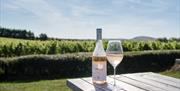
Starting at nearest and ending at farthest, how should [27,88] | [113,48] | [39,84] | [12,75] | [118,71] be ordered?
1. [113,48]
2. [27,88]
3. [39,84]
4. [12,75]
5. [118,71]

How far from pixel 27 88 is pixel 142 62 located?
629 centimetres

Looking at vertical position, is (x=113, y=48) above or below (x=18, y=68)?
above

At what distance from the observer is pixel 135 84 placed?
10.6 ft

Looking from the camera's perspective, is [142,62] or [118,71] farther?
[142,62]

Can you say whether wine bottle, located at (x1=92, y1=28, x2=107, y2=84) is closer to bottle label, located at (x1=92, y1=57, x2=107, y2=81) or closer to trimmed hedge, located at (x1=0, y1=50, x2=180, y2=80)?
bottle label, located at (x1=92, y1=57, x2=107, y2=81)

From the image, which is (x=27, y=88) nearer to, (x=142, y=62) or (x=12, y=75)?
(x=12, y=75)

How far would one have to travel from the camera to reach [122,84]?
323 cm

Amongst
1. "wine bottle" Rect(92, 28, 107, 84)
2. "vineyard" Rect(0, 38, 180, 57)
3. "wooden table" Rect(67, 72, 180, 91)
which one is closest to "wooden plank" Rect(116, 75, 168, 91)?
"wooden table" Rect(67, 72, 180, 91)

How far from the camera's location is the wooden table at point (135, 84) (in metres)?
3.01

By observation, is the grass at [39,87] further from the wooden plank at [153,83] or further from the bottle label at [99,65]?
the bottle label at [99,65]

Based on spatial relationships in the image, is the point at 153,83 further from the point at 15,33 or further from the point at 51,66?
the point at 15,33

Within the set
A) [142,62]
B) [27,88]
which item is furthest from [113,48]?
[142,62]

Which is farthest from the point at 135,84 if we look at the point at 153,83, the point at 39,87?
the point at 39,87

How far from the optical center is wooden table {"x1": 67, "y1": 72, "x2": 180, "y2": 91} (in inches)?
A: 118
